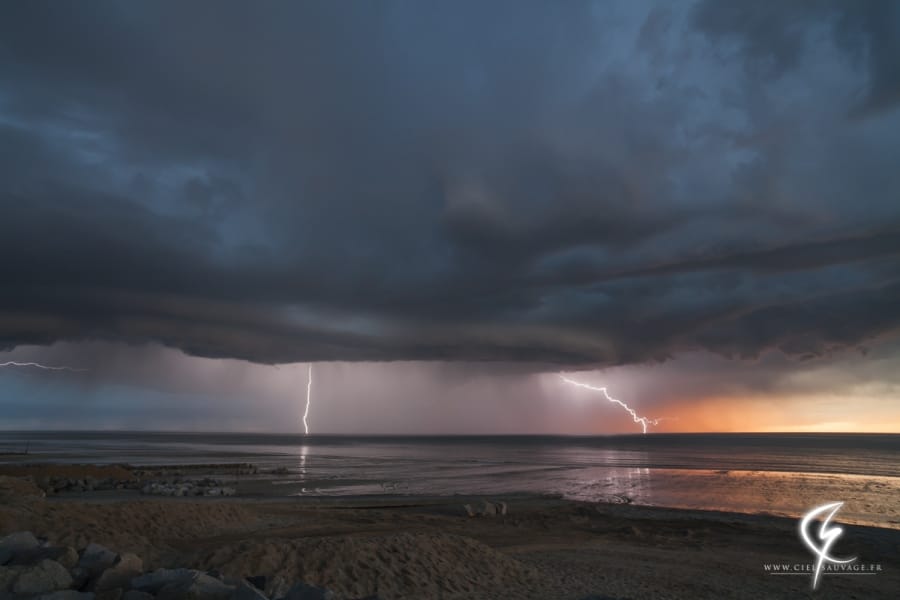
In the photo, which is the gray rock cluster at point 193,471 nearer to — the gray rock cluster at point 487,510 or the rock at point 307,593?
the gray rock cluster at point 487,510

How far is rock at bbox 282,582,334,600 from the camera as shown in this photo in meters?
8.31

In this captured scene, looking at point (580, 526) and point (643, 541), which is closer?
point (643, 541)

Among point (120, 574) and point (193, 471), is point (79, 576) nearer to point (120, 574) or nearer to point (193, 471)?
point (120, 574)

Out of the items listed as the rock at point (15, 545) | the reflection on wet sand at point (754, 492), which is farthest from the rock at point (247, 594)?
the reflection on wet sand at point (754, 492)

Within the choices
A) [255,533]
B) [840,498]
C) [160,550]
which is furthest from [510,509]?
[840,498]

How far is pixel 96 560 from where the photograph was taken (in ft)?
33.1

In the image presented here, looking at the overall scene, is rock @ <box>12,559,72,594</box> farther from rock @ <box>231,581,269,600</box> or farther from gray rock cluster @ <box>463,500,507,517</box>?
gray rock cluster @ <box>463,500,507,517</box>

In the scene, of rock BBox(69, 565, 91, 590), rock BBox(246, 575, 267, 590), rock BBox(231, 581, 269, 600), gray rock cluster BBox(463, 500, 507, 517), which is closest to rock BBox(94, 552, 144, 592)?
rock BBox(69, 565, 91, 590)

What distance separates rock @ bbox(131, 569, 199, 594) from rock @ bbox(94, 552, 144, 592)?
Answer: 733 millimetres

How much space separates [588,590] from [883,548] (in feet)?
53.7

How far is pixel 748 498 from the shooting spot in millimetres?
39438

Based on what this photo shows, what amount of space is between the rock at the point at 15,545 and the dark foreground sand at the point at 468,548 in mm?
3129

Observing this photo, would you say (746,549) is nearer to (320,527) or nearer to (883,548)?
(883,548)

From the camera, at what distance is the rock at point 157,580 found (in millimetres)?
8688
